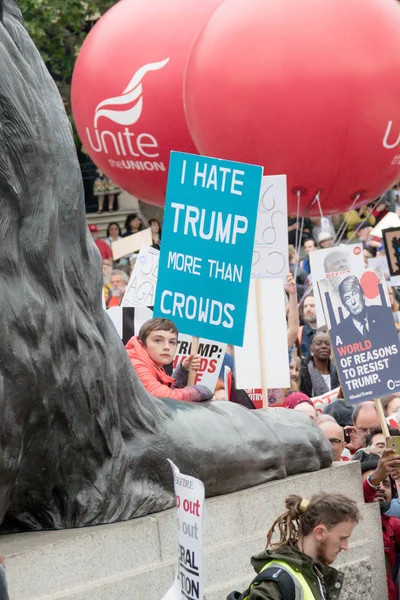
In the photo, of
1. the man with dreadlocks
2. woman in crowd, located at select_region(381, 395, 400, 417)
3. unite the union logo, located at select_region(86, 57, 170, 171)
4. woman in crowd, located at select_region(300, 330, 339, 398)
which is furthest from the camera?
unite the union logo, located at select_region(86, 57, 170, 171)

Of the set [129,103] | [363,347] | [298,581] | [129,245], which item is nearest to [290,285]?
[363,347]

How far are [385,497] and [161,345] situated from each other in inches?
58.9

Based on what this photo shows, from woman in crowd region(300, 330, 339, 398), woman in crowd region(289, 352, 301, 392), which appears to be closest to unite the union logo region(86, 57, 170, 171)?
woman in crowd region(300, 330, 339, 398)

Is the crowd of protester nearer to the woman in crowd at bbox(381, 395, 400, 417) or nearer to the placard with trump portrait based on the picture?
the woman in crowd at bbox(381, 395, 400, 417)

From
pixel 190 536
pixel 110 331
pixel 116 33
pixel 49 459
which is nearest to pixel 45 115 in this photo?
pixel 110 331

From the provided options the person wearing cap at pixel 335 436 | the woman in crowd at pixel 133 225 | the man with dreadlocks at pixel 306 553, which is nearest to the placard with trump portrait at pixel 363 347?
the person wearing cap at pixel 335 436

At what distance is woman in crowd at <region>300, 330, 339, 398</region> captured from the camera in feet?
35.0

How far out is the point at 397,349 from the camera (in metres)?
8.67

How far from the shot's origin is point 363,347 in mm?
8633

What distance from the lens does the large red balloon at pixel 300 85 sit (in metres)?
12.8

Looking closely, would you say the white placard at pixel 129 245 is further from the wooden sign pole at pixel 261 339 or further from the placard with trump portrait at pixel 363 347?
the placard with trump portrait at pixel 363 347

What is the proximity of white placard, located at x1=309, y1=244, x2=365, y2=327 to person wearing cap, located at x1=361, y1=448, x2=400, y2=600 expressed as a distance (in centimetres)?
241

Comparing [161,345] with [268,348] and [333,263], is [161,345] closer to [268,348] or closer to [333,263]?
[268,348]

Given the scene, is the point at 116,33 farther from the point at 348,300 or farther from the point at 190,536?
the point at 190,536
